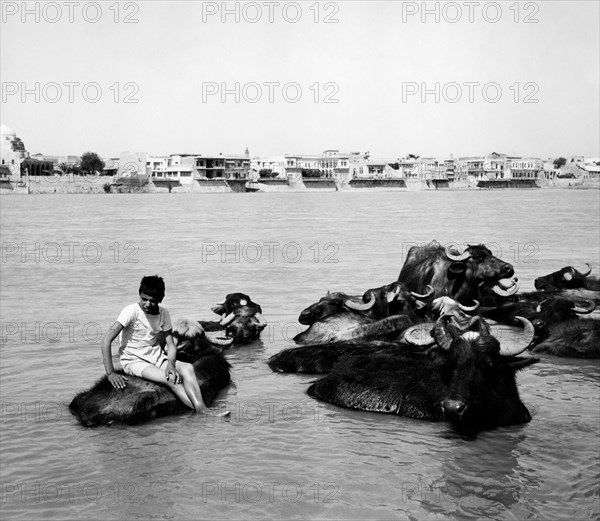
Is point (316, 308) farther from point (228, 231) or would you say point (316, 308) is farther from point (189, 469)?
point (228, 231)

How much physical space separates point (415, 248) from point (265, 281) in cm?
572

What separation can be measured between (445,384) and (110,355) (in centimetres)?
269

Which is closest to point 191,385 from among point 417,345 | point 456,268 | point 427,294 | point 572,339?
point 417,345

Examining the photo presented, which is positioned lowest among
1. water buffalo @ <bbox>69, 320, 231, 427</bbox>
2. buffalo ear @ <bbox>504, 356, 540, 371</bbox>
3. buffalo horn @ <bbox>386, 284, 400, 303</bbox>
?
water buffalo @ <bbox>69, 320, 231, 427</bbox>

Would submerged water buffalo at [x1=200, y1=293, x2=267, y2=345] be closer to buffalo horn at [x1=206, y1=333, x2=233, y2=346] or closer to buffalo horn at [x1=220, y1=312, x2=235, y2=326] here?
buffalo horn at [x1=220, y1=312, x2=235, y2=326]

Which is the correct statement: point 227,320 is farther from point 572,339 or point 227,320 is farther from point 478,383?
point 478,383

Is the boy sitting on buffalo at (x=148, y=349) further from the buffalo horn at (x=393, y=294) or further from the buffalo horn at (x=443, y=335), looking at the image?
the buffalo horn at (x=393, y=294)

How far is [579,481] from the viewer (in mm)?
6230

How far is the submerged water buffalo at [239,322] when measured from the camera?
36.1ft

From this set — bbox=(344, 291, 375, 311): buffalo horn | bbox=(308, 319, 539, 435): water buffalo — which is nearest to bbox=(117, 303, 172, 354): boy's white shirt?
bbox=(308, 319, 539, 435): water buffalo

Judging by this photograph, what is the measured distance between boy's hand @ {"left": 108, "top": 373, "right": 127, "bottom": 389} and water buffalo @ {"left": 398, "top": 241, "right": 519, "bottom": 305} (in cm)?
535

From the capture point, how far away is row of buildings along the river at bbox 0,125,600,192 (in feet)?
401

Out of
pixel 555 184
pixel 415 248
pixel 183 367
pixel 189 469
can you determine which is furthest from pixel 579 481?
pixel 555 184

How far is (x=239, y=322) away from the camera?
36.3 ft
